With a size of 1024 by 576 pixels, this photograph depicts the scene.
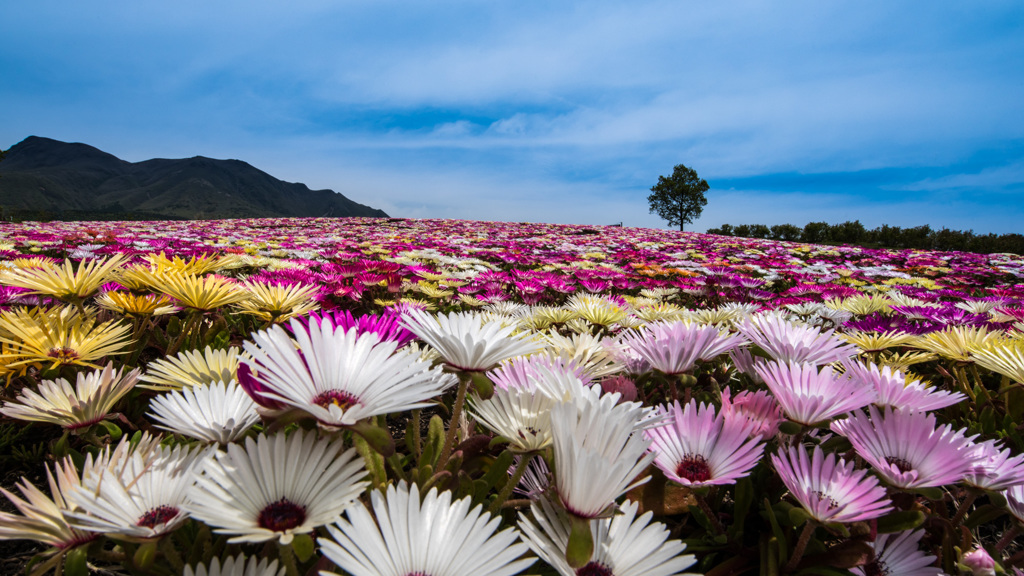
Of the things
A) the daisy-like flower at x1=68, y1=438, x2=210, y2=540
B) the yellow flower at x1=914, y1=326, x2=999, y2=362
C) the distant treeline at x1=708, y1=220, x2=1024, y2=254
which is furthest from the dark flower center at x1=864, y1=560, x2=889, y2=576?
the distant treeline at x1=708, y1=220, x2=1024, y2=254

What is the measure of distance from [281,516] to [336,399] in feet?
0.50

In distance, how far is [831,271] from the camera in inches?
258

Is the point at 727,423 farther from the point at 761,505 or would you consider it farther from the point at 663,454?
the point at 761,505

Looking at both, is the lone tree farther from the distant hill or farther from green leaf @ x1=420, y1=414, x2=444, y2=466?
the distant hill

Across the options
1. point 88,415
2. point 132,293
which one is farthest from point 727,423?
point 132,293

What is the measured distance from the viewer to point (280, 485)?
0.57 m

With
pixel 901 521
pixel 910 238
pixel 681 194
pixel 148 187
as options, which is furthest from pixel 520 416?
pixel 148 187

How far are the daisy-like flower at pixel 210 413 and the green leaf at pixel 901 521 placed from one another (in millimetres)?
1045

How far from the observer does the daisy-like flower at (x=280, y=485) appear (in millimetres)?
Result: 510

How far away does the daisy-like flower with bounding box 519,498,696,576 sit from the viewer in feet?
1.92

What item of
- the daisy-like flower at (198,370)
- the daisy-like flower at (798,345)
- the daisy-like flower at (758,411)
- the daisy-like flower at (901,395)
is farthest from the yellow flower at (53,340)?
the daisy-like flower at (901,395)

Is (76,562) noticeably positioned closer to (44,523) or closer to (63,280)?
(44,523)

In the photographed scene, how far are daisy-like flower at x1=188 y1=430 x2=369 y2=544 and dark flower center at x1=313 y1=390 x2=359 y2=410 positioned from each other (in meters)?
0.05

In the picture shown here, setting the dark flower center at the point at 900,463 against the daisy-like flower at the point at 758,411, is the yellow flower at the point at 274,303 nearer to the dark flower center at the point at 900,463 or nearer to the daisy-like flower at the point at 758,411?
the daisy-like flower at the point at 758,411
